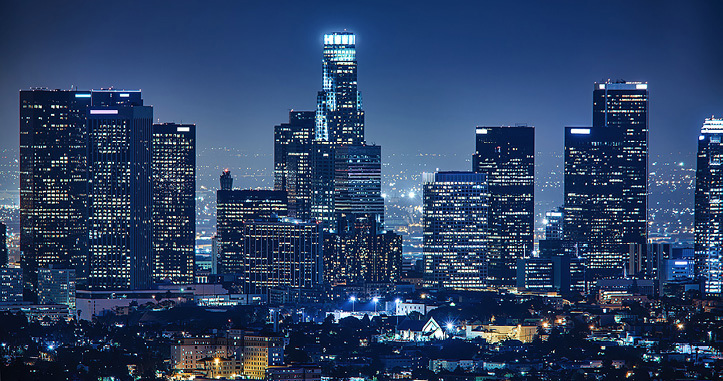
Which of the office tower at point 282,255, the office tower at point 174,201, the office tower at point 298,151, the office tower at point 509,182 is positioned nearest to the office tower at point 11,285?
the office tower at point 174,201

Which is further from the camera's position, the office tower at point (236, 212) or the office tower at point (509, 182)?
the office tower at point (509, 182)

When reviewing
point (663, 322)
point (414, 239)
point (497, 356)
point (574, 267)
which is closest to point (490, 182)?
point (574, 267)

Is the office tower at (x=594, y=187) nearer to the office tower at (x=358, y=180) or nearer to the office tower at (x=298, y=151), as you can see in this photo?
the office tower at (x=358, y=180)

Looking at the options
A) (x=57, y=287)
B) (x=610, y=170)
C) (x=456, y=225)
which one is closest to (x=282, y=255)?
(x=57, y=287)

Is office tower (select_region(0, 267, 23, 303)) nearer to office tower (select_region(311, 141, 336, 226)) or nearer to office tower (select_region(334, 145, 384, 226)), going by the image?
office tower (select_region(311, 141, 336, 226))

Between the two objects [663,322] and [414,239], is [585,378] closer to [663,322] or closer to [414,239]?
[663,322]

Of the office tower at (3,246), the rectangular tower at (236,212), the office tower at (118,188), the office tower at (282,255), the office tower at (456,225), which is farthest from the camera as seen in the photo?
the office tower at (456,225)

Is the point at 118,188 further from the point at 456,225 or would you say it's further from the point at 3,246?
the point at 456,225
